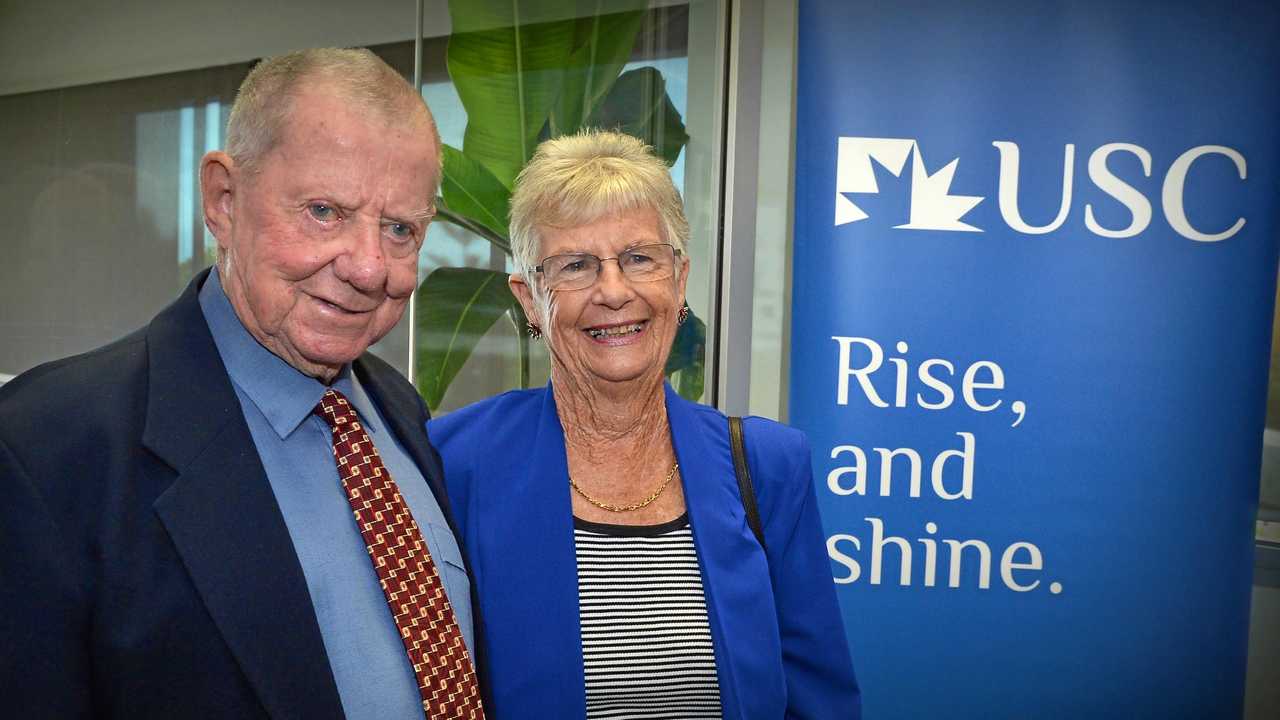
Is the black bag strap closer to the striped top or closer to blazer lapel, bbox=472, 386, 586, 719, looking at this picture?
the striped top

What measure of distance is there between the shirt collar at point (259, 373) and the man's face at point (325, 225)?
0.05 feet

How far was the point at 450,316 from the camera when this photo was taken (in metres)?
3.33

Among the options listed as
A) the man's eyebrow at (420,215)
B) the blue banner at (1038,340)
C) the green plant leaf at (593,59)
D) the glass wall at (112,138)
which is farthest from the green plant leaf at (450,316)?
the man's eyebrow at (420,215)

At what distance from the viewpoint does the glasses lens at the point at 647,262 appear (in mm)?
1720

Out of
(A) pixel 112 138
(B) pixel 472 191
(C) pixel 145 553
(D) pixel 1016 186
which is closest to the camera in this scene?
(C) pixel 145 553

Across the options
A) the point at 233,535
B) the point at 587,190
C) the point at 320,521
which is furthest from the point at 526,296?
the point at 233,535

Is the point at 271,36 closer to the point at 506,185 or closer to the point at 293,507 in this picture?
the point at 506,185

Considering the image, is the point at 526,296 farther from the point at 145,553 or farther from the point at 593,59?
the point at 593,59

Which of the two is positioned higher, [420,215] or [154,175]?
[154,175]

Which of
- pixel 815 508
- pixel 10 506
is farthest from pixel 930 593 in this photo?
pixel 10 506

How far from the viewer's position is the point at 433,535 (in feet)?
4.43

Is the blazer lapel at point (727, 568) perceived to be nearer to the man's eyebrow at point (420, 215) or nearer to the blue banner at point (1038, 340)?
the man's eyebrow at point (420, 215)

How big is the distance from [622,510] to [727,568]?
0.74ft

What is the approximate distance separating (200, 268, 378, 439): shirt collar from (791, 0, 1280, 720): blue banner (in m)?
2.07
